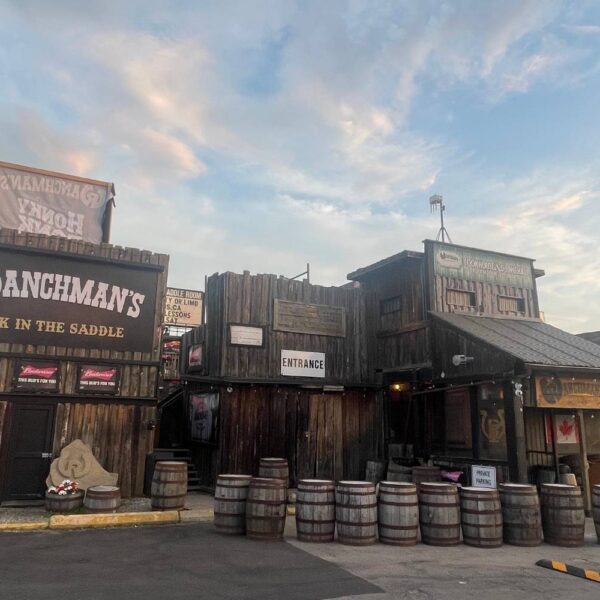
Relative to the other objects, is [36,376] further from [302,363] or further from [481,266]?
[481,266]

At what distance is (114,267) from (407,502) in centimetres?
865

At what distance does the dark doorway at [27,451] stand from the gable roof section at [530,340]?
10.3 metres

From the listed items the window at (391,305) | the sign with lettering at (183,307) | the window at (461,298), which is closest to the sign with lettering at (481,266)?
the window at (461,298)

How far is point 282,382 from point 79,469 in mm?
5585

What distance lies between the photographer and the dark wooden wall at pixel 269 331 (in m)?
14.8

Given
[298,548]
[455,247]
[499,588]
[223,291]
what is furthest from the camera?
[455,247]

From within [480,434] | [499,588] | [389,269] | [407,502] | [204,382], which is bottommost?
[499,588]

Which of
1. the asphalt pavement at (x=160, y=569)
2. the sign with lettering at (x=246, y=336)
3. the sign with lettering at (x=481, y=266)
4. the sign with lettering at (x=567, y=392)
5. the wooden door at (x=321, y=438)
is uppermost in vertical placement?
the sign with lettering at (x=481, y=266)

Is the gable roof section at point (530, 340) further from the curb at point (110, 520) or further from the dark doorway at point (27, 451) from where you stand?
the dark doorway at point (27, 451)

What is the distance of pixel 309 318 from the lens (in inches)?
630

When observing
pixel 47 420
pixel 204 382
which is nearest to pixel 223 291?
pixel 204 382

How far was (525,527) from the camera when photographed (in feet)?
29.1

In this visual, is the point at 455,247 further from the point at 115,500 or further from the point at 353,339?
the point at 115,500

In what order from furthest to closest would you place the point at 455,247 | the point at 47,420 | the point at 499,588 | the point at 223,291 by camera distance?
the point at 455,247 → the point at 223,291 → the point at 47,420 → the point at 499,588
